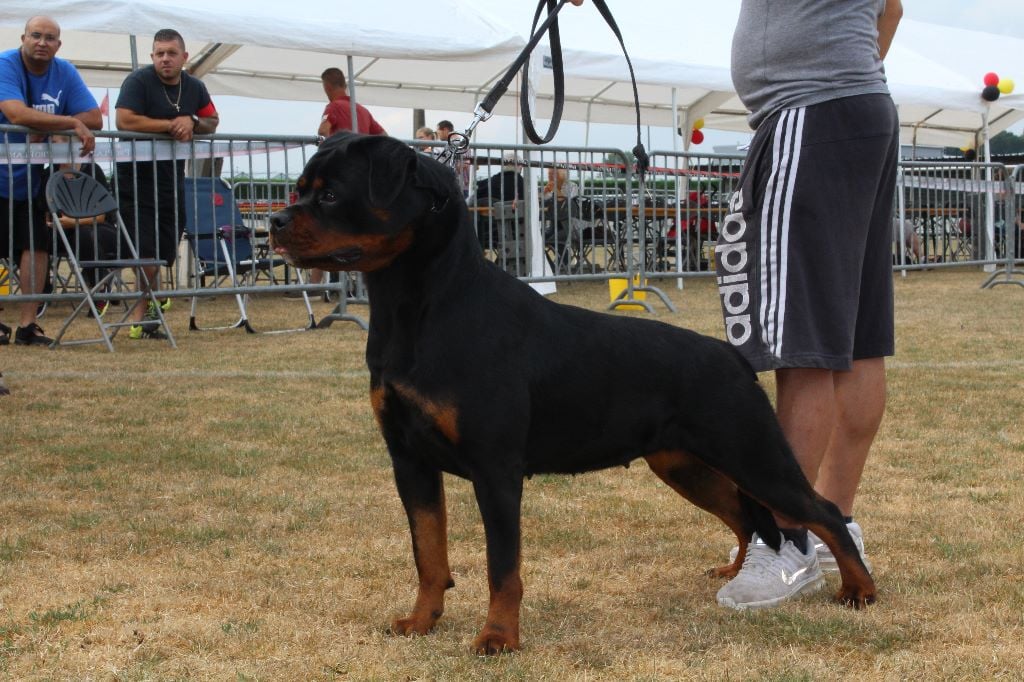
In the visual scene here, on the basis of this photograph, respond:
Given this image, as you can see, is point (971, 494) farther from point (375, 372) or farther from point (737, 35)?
point (375, 372)

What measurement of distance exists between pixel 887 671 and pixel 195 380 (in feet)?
16.6

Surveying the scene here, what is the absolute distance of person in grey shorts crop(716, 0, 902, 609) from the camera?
2998 millimetres

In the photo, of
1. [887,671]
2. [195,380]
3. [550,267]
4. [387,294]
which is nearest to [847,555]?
[887,671]

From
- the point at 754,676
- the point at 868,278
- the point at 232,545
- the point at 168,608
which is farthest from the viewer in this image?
the point at 232,545

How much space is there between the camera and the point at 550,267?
11930 millimetres

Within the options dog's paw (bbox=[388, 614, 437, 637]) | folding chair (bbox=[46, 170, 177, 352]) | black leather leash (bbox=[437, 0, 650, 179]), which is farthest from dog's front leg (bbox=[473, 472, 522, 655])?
folding chair (bbox=[46, 170, 177, 352])

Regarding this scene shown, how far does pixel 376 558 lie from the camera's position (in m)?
3.36

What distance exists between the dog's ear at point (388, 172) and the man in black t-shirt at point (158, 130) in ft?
21.0

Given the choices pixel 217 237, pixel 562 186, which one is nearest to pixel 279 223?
pixel 217 237

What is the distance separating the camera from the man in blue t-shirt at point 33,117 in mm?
7953

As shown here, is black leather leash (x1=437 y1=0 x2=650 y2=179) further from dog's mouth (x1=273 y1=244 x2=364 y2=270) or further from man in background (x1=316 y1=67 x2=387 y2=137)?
man in background (x1=316 y1=67 x2=387 y2=137)

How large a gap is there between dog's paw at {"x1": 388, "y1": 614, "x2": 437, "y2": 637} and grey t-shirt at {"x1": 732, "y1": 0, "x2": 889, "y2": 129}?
1.62 metres

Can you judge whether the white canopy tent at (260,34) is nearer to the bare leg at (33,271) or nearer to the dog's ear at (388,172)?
the bare leg at (33,271)

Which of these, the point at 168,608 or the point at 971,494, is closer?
the point at 168,608
